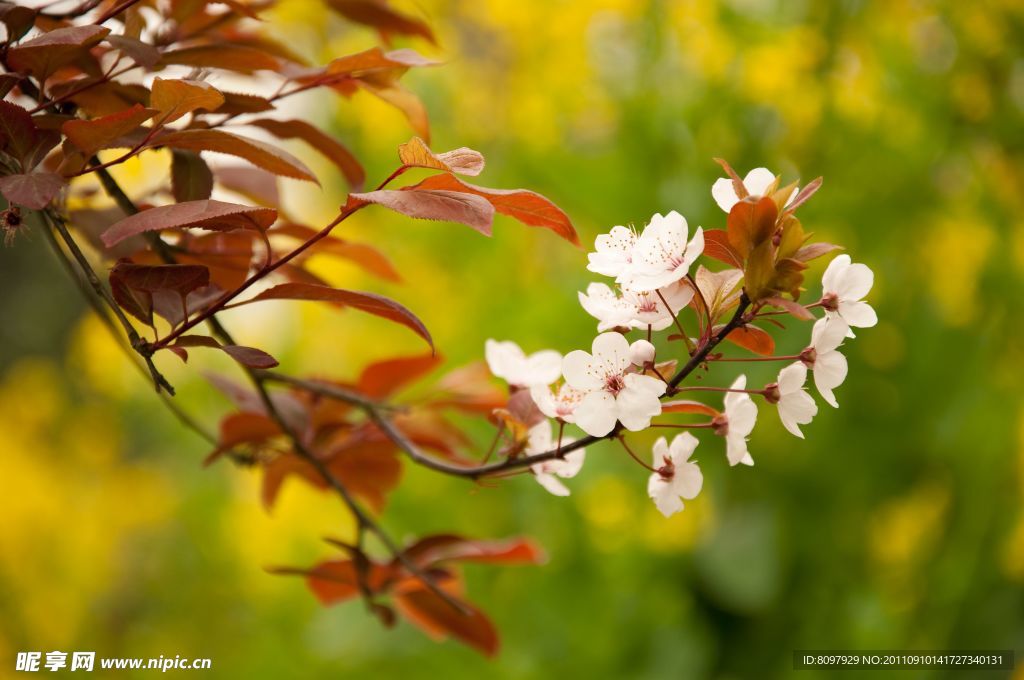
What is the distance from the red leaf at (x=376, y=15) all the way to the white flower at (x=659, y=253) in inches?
9.9

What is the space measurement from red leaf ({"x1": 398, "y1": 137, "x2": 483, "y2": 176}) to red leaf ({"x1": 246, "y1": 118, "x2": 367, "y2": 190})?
15 centimetres

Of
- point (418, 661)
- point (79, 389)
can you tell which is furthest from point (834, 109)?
point (79, 389)

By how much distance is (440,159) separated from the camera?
13.1 inches

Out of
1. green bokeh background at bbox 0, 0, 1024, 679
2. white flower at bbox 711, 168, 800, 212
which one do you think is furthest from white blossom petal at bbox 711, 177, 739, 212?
green bokeh background at bbox 0, 0, 1024, 679

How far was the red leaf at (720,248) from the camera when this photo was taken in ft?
1.18

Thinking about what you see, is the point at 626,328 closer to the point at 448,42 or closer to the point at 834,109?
the point at 834,109

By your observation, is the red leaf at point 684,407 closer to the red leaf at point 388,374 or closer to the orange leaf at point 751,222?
the orange leaf at point 751,222

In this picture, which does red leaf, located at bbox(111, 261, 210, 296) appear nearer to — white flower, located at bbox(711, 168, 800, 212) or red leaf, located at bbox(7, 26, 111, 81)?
red leaf, located at bbox(7, 26, 111, 81)

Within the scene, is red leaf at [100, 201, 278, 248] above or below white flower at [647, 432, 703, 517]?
above

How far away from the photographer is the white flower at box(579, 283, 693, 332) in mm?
345

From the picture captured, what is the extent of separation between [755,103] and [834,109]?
0.11m

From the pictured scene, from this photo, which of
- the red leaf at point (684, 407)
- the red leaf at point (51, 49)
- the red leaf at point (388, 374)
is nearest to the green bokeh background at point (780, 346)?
the red leaf at point (388, 374)

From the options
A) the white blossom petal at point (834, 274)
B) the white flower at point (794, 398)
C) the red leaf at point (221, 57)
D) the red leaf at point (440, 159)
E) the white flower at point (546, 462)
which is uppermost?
the red leaf at point (221, 57)

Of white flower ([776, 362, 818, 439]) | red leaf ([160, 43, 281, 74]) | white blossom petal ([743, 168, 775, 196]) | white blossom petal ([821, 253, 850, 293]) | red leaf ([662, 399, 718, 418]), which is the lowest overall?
red leaf ([662, 399, 718, 418])
